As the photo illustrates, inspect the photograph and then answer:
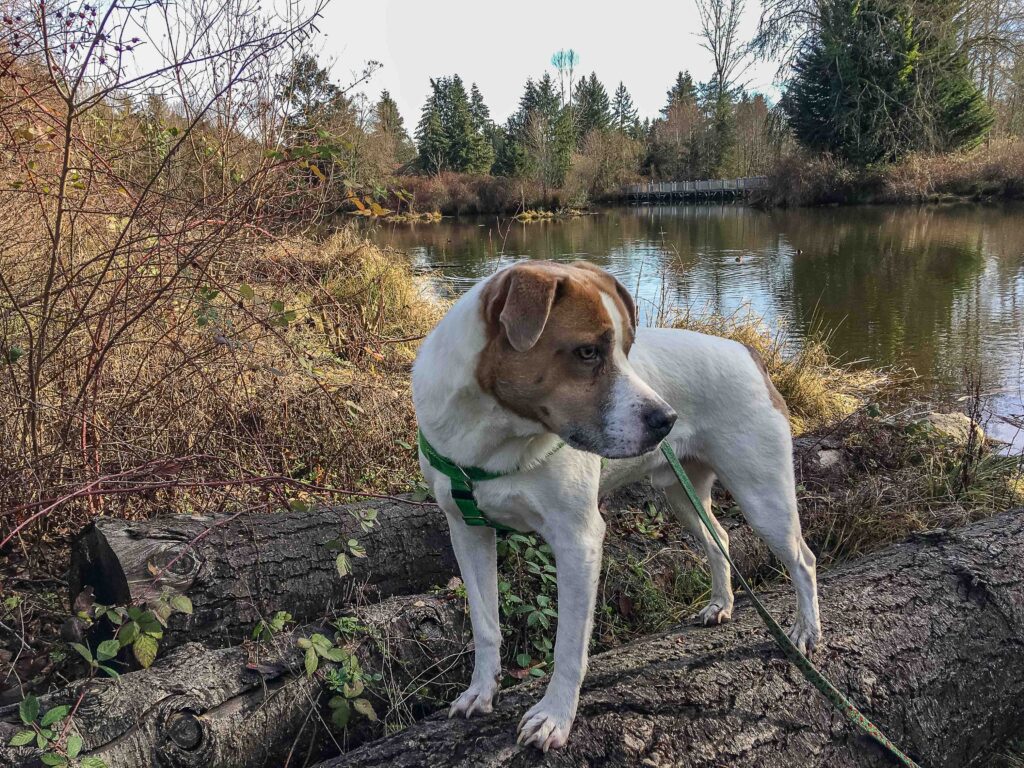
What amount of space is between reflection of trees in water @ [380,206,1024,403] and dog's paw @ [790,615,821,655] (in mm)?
4842

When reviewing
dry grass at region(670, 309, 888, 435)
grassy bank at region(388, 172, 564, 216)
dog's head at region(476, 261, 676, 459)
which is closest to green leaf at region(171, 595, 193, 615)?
dog's head at region(476, 261, 676, 459)

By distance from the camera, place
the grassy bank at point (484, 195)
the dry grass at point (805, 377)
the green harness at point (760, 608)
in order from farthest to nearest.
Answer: the grassy bank at point (484, 195) < the dry grass at point (805, 377) < the green harness at point (760, 608)

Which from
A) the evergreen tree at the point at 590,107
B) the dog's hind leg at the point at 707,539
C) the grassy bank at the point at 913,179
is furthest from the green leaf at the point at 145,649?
the evergreen tree at the point at 590,107

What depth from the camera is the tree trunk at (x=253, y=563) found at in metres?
2.99

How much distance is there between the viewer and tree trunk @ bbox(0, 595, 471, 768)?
2320 millimetres

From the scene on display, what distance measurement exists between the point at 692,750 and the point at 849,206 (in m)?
39.1

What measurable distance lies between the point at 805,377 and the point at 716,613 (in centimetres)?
514

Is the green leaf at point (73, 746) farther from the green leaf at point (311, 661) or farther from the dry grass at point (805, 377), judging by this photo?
the dry grass at point (805, 377)

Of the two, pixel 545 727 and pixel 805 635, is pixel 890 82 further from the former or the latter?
pixel 545 727

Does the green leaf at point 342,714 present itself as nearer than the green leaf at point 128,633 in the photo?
No

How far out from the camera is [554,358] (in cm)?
226

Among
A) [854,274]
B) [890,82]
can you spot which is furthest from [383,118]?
[890,82]

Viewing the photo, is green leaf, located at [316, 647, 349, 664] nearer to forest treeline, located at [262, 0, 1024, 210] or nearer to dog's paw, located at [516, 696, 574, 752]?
dog's paw, located at [516, 696, 574, 752]

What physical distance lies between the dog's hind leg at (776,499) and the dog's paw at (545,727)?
1210 mm
